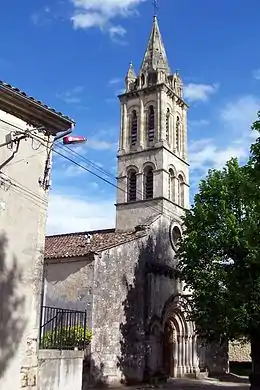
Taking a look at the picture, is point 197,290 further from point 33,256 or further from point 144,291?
point 33,256

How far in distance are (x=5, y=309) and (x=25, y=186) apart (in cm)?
271

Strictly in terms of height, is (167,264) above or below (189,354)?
above

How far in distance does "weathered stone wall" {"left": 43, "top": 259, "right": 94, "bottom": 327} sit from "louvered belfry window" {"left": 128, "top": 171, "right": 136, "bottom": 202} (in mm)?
9237

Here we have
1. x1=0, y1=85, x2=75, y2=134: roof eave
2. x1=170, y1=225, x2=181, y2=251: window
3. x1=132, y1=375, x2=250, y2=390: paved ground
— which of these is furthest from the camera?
x1=170, y1=225, x2=181, y2=251: window

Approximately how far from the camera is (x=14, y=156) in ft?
35.1

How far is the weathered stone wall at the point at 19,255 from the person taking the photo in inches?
393

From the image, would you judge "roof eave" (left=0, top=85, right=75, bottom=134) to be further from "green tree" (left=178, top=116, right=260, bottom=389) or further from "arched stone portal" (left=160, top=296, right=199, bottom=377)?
"arched stone portal" (left=160, top=296, right=199, bottom=377)

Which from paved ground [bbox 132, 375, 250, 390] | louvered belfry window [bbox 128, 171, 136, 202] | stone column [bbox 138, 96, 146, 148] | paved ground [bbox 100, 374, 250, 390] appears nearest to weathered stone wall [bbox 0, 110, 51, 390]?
paved ground [bbox 100, 374, 250, 390]

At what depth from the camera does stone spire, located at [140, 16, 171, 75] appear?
33.6 metres

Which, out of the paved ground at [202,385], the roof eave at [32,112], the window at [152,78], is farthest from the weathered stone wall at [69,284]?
the window at [152,78]

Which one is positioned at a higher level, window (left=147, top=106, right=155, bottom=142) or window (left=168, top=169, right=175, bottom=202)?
window (left=147, top=106, right=155, bottom=142)

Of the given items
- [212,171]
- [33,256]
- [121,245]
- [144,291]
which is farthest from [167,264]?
[33,256]

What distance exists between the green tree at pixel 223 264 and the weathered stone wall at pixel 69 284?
4.82 m

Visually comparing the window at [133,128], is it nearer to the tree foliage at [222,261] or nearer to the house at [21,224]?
the tree foliage at [222,261]
